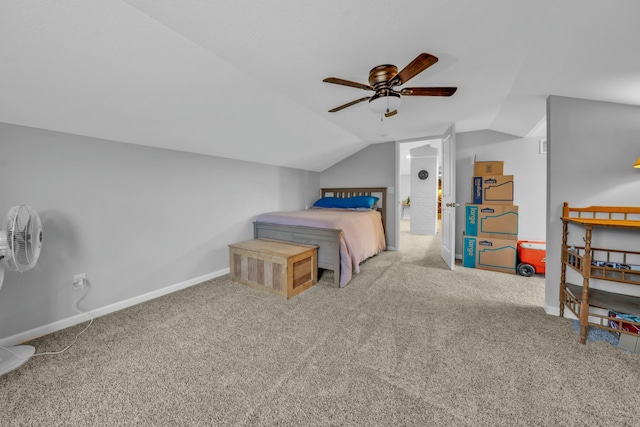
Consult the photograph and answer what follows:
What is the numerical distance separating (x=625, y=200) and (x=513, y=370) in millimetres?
1675

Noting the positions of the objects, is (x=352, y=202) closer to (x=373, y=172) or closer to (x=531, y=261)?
(x=373, y=172)

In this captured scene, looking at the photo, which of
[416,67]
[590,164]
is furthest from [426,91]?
[590,164]

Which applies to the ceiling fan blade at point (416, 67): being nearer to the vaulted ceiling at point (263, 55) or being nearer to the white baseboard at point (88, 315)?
the vaulted ceiling at point (263, 55)

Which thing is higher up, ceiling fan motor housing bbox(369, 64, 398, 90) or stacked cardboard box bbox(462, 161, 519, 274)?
ceiling fan motor housing bbox(369, 64, 398, 90)

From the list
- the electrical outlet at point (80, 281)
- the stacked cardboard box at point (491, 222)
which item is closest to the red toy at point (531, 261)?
the stacked cardboard box at point (491, 222)

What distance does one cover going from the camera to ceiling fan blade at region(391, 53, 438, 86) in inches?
56.2

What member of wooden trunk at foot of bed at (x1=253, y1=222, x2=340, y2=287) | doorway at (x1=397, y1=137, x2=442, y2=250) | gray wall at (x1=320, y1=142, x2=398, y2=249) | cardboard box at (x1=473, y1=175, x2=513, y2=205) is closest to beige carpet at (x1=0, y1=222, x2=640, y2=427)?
wooden trunk at foot of bed at (x1=253, y1=222, x2=340, y2=287)

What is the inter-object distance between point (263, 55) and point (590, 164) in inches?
109

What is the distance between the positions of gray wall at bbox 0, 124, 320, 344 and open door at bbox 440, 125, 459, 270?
307cm

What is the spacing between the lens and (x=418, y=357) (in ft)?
5.38

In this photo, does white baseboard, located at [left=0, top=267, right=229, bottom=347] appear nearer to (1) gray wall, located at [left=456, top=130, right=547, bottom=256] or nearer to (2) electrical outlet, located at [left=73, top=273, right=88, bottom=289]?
(2) electrical outlet, located at [left=73, top=273, right=88, bottom=289]

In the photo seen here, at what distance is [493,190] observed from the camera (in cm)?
345

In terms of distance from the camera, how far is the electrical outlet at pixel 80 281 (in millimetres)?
2086

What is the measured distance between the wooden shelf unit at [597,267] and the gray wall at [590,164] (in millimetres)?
76
